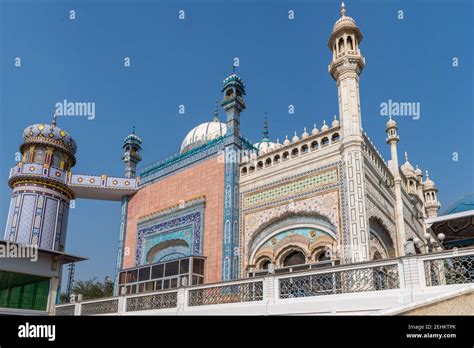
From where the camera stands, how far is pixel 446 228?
1341 cm

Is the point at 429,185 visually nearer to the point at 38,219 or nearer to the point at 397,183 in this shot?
the point at 397,183

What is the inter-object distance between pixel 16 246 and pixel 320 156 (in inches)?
460

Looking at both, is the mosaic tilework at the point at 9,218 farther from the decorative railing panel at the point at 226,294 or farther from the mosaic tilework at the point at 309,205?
the decorative railing panel at the point at 226,294

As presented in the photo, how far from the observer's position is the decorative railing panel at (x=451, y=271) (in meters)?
6.90

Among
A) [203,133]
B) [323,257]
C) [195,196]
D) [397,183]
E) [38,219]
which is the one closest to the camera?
[323,257]

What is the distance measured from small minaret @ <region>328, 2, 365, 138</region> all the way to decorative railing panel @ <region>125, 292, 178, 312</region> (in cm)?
751

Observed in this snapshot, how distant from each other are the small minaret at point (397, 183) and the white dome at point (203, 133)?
8.40 metres

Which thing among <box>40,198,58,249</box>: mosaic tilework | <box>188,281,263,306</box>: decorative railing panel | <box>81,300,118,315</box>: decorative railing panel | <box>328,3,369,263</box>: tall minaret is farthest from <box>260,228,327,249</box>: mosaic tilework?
<box>40,198,58,249</box>: mosaic tilework

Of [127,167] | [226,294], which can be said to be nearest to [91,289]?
[127,167]

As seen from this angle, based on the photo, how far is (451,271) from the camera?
7.04 metres

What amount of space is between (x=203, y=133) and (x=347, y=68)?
34.0 ft

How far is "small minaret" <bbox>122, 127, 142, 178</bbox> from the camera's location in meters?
21.4
